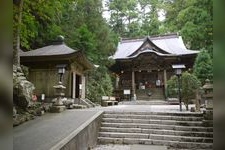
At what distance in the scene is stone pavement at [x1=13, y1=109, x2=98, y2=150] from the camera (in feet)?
17.6

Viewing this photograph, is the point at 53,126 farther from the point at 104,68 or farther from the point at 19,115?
the point at 104,68

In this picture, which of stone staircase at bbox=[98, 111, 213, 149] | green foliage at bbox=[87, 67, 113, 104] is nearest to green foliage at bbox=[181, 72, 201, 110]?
stone staircase at bbox=[98, 111, 213, 149]

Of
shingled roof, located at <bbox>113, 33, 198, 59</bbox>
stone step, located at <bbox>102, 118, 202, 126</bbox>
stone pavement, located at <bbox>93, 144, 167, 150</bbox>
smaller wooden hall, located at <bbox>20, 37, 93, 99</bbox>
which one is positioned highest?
shingled roof, located at <bbox>113, 33, 198, 59</bbox>

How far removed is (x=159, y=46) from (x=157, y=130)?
18431mm

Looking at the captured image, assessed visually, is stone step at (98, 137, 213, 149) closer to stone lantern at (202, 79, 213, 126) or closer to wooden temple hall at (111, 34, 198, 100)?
stone lantern at (202, 79, 213, 126)

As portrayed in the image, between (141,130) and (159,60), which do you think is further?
(159,60)

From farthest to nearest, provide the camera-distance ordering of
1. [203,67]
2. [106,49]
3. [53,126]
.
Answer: [106,49] → [203,67] → [53,126]

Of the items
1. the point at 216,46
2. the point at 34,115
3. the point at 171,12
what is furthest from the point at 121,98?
the point at 216,46

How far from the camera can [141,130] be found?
8.39 m

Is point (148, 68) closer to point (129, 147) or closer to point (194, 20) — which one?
point (194, 20)

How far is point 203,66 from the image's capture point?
18.4 meters

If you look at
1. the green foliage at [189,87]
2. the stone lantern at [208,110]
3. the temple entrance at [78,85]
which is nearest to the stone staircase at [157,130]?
the stone lantern at [208,110]

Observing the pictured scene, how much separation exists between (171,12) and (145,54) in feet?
51.7

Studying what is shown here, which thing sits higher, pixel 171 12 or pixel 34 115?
pixel 171 12
